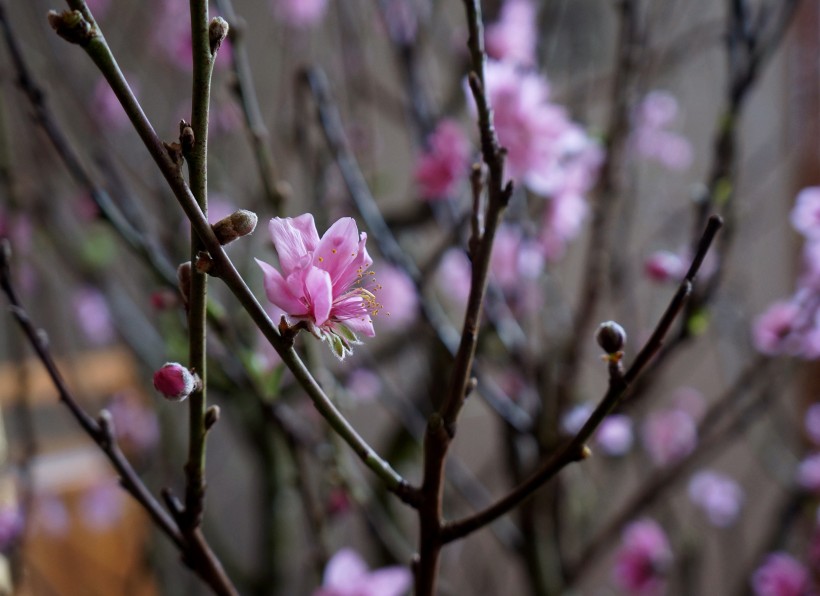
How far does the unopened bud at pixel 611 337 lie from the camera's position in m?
0.27

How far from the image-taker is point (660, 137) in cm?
118

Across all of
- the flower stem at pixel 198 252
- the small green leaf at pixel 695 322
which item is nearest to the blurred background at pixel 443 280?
the small green leaf at pixel 695 322

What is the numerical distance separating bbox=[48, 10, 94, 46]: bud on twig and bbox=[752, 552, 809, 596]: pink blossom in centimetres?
76

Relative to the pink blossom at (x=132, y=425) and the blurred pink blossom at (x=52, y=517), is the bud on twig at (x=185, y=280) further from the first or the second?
the blurred pink blossom at (x=52, y=517)

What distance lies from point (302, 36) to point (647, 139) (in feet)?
2.35

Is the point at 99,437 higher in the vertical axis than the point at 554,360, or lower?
higher

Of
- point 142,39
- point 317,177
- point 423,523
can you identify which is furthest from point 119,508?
point 423,523

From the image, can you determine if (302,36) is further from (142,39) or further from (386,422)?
(386,422)

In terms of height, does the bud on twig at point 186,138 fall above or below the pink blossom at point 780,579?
above

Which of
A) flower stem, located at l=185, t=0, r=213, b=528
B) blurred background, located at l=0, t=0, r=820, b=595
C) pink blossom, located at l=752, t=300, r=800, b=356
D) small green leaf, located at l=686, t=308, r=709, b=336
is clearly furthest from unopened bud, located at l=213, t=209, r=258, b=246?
pink blossom, located at l=752, t=300, r=800, b=356

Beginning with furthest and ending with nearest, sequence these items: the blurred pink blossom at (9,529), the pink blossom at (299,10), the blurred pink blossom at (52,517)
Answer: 1. the blurred pink blossom at (52,517)
2. the pink blossom at (299,10)
3. the blurred pink blossom at (9,529)

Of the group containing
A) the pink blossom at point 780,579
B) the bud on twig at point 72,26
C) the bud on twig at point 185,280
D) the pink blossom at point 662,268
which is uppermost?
the bud on twig at point 72,26

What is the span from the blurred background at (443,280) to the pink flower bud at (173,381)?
0.39 feet

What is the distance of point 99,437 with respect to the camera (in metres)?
0.32
